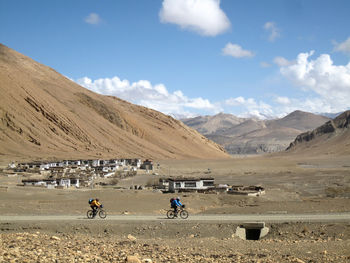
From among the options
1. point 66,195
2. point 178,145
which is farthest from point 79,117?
point 66,195

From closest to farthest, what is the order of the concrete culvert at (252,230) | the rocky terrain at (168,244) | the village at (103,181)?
1. the rocky terrain at (168,244)
2. the concrete culvert at (252,230)
3. the village at (103,181)

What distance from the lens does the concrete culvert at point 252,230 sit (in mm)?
22406

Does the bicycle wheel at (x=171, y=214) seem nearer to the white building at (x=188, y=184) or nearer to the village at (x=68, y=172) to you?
the white building at (x=188, y=184)

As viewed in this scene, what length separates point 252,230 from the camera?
75.0 ft

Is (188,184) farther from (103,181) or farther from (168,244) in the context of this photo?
(168,244)

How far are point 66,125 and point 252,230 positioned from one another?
98.1 m

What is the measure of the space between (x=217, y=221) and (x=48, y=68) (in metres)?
149

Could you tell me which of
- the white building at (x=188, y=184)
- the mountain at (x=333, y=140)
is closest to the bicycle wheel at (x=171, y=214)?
the white building at (x=188, y=184)

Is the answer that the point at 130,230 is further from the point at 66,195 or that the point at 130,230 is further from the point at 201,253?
the point at 66,195

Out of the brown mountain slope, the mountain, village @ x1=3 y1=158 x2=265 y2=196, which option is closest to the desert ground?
village @ x1=3 y1=158 x2=265 y2=196

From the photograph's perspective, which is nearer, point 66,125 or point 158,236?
point 158,236

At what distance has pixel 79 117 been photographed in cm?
12462

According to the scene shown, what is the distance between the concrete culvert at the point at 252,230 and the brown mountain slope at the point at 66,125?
2932 inches

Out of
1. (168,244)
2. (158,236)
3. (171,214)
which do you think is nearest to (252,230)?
(158,236)
